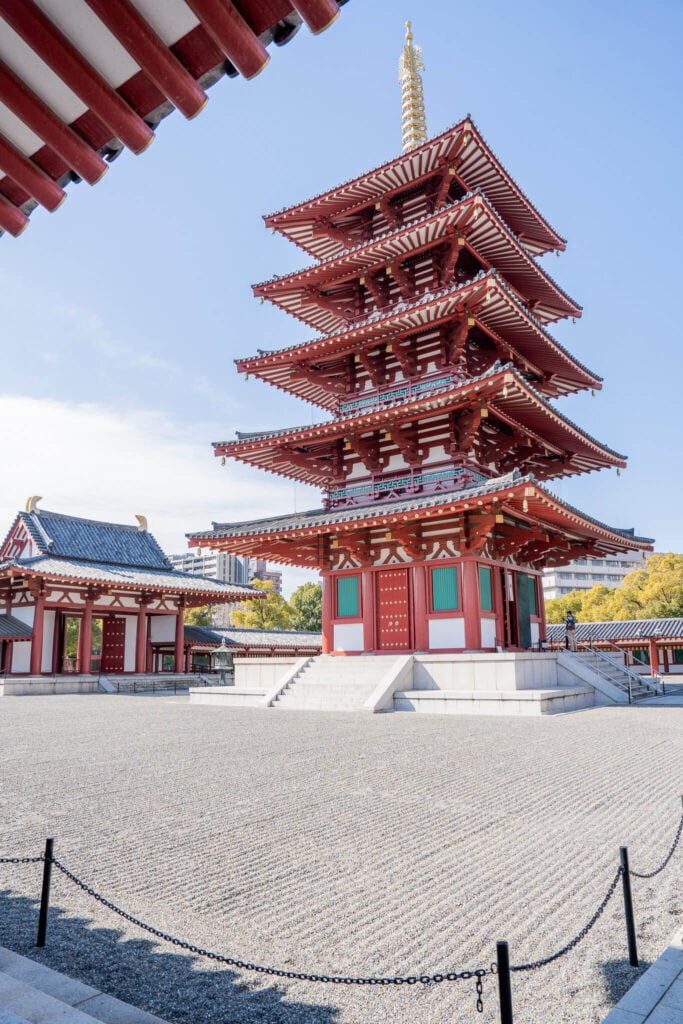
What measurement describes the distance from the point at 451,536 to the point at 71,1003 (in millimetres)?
15967

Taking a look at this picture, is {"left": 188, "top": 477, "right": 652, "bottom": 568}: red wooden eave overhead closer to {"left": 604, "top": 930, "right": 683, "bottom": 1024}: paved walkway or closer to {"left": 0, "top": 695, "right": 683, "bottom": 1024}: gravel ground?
{"left": 0, "top": 695, "right": 683, "bottom": 1024}: gravel ground

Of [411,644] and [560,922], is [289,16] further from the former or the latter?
[411,644]

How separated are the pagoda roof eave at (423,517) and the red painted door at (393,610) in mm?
1903

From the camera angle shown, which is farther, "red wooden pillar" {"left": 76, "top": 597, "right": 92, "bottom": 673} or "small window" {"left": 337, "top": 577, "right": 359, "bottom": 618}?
"red wooden pillar" {"left": 76, "top": 597, "right": 92, "bottom": 673}

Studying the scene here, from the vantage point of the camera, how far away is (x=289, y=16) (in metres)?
2.89

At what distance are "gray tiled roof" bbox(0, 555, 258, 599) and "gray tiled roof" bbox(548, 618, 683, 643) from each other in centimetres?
2160

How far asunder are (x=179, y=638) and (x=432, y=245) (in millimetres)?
21723

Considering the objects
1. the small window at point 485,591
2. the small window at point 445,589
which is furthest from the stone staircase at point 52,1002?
the small window at point 485,591

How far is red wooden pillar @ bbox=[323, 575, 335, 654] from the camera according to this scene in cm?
2044

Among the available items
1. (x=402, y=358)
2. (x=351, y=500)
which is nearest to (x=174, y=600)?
(x=351, y=500)

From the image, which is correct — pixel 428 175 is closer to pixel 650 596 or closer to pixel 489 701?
pixel 489 701

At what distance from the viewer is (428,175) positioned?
65.6 ft

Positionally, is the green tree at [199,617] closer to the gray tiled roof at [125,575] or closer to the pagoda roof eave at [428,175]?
the gray tiled roof at [125,575]

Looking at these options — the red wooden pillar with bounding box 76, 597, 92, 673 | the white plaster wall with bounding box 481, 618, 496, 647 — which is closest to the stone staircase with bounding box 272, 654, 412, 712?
the white plaster wall with bounding box 481, 618, 496, 647
